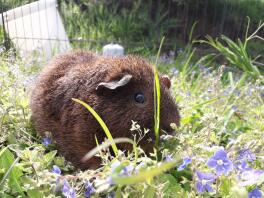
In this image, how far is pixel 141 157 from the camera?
4.12 feet

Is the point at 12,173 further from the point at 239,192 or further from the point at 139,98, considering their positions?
the point at 239,192

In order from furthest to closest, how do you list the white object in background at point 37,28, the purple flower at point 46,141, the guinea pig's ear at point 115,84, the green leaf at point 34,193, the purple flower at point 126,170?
the white object in background at point 37,28
the purple flower at point 46,141
the guinea pig's ear at point 115,84
the green leaf at point 34,193
the purple flower at point 126,170

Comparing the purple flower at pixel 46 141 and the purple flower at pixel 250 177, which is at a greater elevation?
the purple flower at pixel 250 177

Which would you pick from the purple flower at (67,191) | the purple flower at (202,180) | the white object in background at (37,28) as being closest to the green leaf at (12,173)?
the purple flower at (67,191)

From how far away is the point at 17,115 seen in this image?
2.09m

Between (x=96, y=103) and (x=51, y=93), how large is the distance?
34cm

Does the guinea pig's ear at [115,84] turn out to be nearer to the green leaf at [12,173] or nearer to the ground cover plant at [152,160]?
the ground cover plant at [152,160]

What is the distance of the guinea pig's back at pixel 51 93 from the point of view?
1.80 meters

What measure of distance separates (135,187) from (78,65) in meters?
0.99

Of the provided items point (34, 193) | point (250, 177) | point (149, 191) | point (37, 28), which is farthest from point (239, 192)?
point (37, 28)

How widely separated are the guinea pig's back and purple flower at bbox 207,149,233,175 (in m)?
0.99

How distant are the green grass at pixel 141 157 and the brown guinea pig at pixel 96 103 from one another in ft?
0.27

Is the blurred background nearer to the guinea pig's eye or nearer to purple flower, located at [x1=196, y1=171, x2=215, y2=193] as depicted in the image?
the guinea pig's eye

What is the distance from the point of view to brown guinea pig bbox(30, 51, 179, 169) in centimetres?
161
